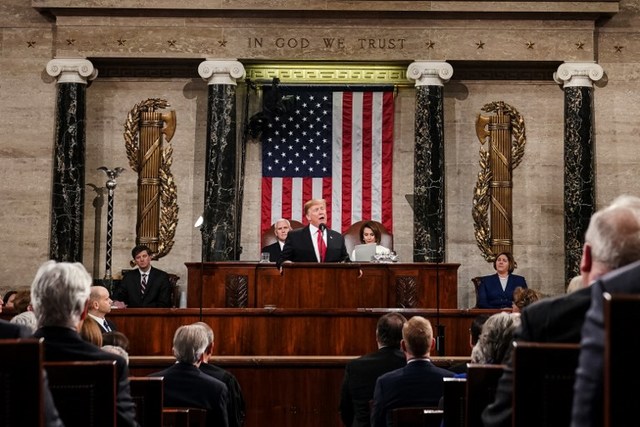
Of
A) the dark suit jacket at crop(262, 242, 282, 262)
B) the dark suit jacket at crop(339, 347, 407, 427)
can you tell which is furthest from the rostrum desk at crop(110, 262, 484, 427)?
the dark suit jacket at crop(339, 347, 407, 427)

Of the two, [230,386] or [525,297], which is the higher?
[525,297]

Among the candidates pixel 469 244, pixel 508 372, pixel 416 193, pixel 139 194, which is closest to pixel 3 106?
pixel 139 194

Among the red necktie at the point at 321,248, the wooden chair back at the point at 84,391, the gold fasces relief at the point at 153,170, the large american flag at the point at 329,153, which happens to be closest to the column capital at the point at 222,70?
the large american flag at the point at 329,153

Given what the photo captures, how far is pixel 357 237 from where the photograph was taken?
15312 millimetres

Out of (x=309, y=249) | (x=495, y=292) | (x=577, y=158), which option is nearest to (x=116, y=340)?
(x=309, y=249)

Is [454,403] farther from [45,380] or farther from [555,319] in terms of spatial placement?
[45,380]

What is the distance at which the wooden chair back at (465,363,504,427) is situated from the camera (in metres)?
4.41

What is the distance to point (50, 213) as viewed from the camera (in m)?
15.7

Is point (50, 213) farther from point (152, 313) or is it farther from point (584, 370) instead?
point (584, 370)

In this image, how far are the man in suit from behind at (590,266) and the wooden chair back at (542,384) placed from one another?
5cm

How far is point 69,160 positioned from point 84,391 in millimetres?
11862

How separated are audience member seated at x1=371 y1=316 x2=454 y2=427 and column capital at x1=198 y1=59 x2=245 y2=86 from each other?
31.3 feet

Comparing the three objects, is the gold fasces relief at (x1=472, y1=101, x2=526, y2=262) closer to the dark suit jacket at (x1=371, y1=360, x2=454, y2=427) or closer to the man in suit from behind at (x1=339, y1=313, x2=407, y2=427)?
the man in suit from behind at (x1=339, y1=313, x2=407, y2=427)

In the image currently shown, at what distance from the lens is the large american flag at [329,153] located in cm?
1590
